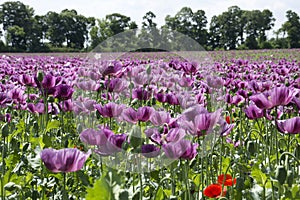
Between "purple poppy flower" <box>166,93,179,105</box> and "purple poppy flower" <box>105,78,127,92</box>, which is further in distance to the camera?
"purple poppy flower" <box>105,78,127,92</box>

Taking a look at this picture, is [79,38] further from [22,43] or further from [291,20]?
[291,20]

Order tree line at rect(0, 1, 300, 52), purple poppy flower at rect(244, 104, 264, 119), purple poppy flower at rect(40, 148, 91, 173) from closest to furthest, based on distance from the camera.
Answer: purple poppy flower at rect(40, 148, 91, 173), purple poppy flower at rect(244, 104, 264, 119), tree line at rect(0, 1, 300, 52)

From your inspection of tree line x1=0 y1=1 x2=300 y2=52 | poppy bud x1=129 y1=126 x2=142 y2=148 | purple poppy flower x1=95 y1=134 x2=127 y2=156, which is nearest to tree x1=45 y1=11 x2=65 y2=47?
tree line x1=0 y1=1 x2=300 y2=52

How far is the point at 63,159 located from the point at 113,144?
0.34 meters

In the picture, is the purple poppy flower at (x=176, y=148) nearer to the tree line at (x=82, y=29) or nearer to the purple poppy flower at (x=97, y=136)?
the purple poppy flower at (x=97, y=136)

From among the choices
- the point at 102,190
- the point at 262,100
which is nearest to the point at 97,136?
the point at 102,190

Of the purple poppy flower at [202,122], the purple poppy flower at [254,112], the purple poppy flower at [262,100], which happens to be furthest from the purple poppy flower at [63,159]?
the purple poppy flower at [254,112]

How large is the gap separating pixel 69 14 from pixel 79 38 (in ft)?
29.8

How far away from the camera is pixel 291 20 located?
242 ft

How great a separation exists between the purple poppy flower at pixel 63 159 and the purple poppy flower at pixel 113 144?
0.30 metres

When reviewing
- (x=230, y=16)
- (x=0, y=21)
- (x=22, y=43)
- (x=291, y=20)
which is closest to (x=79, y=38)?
(x=22, y=43)

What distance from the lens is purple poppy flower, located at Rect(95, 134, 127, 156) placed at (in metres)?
1.83

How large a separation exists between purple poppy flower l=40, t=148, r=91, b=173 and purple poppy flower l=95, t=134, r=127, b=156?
0.99 ft

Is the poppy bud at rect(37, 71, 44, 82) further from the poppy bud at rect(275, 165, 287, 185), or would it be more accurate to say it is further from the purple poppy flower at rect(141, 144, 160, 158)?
the poppy bud at rect(275, 165, 287, 185)
